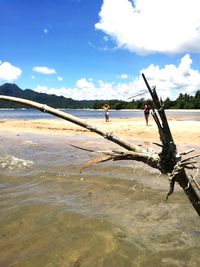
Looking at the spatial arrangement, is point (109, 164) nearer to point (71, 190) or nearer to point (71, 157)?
point (71, 157)

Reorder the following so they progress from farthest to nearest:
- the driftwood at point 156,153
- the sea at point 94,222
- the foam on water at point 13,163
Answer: the foam on water at point 13,163, the sea at point 94,222, the driftwood at point 156,153

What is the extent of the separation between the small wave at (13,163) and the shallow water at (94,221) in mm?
1039

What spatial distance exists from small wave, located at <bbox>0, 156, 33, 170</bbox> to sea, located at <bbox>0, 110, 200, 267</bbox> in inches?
42.6

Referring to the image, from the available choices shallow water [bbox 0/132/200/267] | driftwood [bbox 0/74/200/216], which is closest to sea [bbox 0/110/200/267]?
shallow water [bbox 0/132/200/267]

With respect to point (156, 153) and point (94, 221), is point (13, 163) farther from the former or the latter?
point (156, 153)

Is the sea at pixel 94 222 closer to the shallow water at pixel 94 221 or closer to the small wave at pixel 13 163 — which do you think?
the shallow water at pixel 94 221

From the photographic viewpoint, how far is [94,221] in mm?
7066

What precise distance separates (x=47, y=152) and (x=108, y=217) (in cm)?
1022

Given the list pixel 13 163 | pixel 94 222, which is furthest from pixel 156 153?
pixel 13 163

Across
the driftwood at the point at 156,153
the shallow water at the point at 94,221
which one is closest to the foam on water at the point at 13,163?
the shallow water at the point at 94,221

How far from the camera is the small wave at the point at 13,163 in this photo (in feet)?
42.7

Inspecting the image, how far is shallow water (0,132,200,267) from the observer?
5.59 metres

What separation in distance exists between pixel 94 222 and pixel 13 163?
7427 millimetres

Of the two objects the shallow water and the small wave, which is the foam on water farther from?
the shallow water
